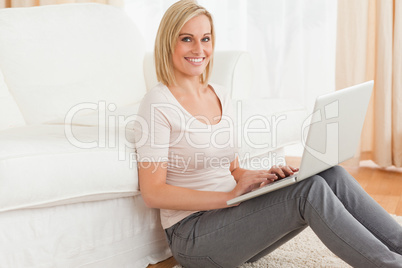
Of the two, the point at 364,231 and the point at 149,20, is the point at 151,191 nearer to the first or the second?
the point at 364,231

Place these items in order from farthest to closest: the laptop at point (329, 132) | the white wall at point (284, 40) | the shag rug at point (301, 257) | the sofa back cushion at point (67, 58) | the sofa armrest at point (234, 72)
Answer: the white wall at point (284, 40) → the sofa armrest at point (234, 72) → the sofa back cushion at point (67, 58) → the shag rug at point (301, 257) → the laptop at point (329, 132)

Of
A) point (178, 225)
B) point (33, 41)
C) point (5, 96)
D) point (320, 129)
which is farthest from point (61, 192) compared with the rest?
point (33, 41)

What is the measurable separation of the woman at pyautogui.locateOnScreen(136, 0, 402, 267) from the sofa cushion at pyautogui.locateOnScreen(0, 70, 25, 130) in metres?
0.86

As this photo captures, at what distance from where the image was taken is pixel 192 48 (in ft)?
5.19

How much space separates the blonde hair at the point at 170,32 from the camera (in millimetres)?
1547

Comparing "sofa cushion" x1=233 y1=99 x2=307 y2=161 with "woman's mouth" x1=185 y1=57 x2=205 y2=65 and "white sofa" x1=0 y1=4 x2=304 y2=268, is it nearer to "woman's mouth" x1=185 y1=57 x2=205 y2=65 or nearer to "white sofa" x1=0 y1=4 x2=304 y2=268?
"white sofa" x1=0 y1=4 x2=304 y2=268

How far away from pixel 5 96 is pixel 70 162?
902 millimetres

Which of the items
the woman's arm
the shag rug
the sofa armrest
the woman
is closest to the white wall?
the sofa armrest

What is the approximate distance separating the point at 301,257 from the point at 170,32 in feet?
2.92

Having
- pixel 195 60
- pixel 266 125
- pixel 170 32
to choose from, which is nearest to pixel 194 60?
pixel 195 60

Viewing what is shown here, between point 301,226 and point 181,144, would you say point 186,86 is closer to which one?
point 181,144

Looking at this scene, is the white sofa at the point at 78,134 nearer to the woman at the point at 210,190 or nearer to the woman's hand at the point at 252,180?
the woman at the point at 210,190

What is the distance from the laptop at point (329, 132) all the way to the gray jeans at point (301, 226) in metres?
0.05

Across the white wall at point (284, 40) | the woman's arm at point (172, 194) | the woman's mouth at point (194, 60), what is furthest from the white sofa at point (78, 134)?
the white wall at point (284, 40)
